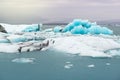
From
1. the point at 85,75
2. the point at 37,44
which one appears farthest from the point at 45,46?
the point at 85,75

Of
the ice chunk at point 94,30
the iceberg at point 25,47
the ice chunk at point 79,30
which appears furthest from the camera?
the ice chunk at point 94,30

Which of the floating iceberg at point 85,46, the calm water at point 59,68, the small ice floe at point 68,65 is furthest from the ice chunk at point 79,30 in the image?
the small ice floe at point 68,65

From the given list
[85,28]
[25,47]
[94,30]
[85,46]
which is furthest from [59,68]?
[85,28]

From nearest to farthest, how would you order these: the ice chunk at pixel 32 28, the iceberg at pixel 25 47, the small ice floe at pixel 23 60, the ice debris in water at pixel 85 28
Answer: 1. the small ice floe at pixel 23 60
2. the iceberg at pixel 25 47
3. the ice debris in water at pixel 85 28
4. the ice chunk at pixel 32 28

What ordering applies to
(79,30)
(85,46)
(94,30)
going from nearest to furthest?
(85,46) → (79,30) → (94,30)

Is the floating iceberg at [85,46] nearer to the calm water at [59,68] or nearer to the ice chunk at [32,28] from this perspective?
the calm water at [59,68]

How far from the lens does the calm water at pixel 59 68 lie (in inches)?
343

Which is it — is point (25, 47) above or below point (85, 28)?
above

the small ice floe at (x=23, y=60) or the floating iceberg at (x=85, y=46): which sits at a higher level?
the floating iceberg at (x=85, y=46)

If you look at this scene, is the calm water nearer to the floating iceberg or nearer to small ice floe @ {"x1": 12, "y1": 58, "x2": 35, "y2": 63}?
small ice floe @ {"x1": 12, "y1": 58, "x2": 35, "y2": 63}

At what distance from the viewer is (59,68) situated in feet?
32.7

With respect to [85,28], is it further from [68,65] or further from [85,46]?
[68,65]

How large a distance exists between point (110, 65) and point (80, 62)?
1228 millimetres

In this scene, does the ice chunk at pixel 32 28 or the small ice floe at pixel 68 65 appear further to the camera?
the ice chunk at pixel 32 28
